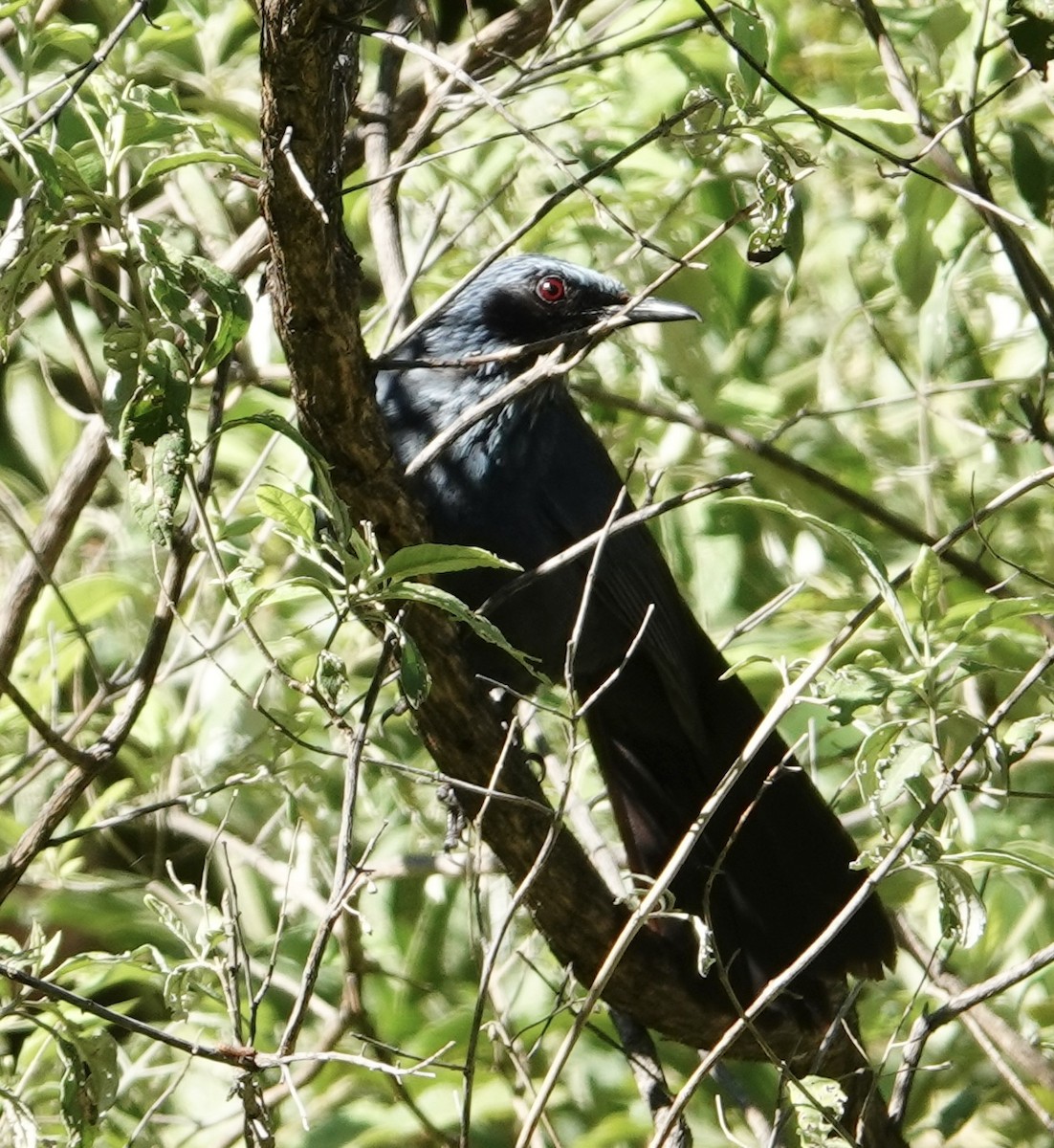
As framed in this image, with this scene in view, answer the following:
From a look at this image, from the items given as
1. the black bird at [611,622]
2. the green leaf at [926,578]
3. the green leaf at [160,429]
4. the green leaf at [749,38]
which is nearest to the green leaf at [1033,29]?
the green leaf at [749,38]

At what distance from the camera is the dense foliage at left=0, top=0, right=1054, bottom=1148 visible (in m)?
2.82

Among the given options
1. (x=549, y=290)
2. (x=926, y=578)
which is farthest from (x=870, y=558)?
(x=549, y=290)

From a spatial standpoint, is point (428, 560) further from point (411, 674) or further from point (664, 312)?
point (664, 312)

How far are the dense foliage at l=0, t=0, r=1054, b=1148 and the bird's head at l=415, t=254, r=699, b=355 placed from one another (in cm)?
13

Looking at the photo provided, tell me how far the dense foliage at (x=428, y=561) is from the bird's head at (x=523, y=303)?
0.13 metres

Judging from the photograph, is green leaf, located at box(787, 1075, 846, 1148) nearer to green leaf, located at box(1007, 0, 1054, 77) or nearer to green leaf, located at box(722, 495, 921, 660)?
green leaf, located at box(722, 495, 921, 660)

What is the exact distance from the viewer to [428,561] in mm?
2469

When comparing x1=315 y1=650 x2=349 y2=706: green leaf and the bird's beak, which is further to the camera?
the bird's beak

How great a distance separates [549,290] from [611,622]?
3.45 feet

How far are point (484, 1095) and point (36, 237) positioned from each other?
2.52 m

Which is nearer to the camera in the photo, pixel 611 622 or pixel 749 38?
pixel 749 38

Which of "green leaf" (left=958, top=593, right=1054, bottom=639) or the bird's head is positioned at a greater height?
the bird's head

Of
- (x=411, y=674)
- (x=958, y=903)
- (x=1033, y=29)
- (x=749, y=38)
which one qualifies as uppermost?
(x=749, y=38)

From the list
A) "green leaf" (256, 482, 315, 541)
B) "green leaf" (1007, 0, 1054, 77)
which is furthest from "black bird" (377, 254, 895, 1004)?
"green leaf" (256, 482, 315, 541)
